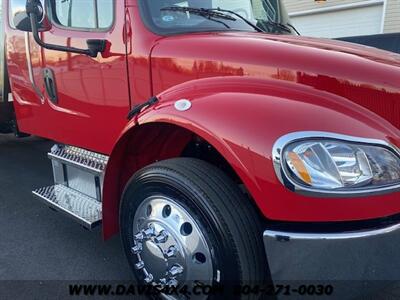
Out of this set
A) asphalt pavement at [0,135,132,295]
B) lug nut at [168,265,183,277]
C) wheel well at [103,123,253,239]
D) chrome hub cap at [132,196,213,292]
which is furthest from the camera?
asphalt pavement at [0,135,132,295]

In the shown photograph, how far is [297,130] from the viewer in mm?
1787

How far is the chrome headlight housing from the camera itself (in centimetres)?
175

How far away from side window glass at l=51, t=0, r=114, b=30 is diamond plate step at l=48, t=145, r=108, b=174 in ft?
2.96

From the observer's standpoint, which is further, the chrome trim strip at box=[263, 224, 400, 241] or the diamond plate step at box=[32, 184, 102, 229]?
the diamond plate step at box=[32, 184, 102, 229]

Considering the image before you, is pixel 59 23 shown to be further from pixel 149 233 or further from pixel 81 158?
pixel 149 233

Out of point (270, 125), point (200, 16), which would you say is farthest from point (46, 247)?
point (270, 125)

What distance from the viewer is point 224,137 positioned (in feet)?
6.29

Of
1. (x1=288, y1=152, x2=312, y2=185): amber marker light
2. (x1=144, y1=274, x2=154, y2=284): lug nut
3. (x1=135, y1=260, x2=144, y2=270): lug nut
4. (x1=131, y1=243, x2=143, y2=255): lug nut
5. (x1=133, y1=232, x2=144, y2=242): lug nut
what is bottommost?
(x1=144, y1=274, x2=154, y2=284): lug nut

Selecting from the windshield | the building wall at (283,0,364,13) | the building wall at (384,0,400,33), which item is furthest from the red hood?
the building wall at (283,0,364,13)

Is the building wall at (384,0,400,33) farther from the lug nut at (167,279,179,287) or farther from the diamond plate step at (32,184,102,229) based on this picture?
the lug nut at (167,279,179,287)

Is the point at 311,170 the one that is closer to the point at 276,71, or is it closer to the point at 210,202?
the point at 210,202

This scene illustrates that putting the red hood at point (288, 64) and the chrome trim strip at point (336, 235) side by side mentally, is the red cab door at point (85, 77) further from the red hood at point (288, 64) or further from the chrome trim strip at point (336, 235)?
the chrome trim strip at point (336, 235)

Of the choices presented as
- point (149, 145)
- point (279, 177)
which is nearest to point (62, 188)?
point (149, 145)

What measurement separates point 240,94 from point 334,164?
1.75 ft
